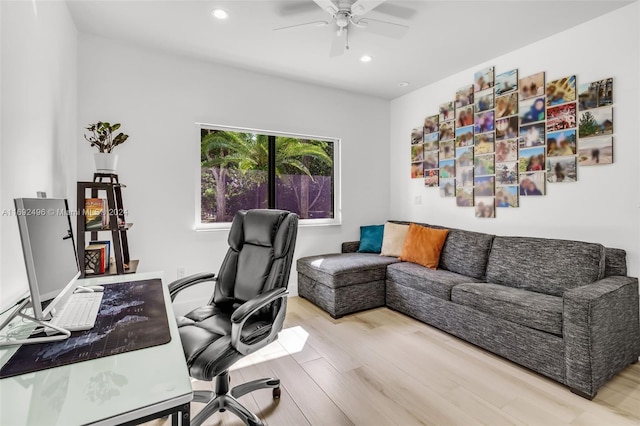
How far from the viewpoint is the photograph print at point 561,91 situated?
269 centimetres

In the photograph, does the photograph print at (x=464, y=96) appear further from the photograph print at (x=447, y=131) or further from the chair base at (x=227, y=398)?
the chair base at (x=227, y=398)

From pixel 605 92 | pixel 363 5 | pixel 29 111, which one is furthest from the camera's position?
pixel 605 92

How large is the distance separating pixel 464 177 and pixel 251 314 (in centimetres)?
296

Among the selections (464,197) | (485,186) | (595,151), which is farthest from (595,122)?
(464,197)

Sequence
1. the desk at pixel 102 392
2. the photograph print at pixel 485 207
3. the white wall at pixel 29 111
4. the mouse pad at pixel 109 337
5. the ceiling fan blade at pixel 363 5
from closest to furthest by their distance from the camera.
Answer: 1. the desk at pixel 102 392
2. the mouse pad at pixel 109 337
3. the white wall at pixel 29 111
4. the ceiling fan blade at pixel 363 5
5. the photograph print at pixel 485 207

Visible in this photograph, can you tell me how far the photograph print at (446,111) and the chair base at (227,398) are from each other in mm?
3345

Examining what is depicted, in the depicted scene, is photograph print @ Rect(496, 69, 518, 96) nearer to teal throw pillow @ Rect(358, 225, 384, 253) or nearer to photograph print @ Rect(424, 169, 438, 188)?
photograph print @ Rect(424, 169, 438, 188)

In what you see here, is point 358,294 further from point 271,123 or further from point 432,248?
point 271,123

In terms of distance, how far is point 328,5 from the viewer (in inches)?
81.5

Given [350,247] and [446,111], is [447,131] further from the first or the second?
[350,247]

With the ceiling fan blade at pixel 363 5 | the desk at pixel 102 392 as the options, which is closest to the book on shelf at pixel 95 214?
the desk at pixel 102 392

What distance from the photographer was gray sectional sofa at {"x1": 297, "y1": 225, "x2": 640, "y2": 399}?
195 centimetres

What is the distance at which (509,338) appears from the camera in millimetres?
2307

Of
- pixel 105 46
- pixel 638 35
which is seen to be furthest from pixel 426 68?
pixel 105 46
